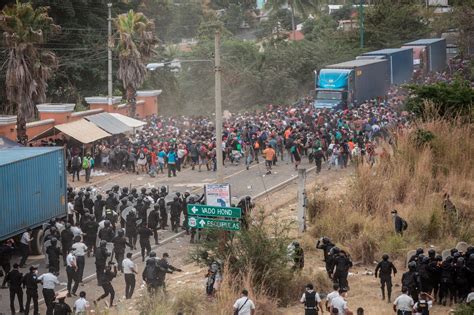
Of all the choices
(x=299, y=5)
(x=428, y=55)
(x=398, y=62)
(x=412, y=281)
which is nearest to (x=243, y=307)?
(x=412, y=281)

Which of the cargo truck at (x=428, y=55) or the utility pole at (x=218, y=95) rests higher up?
the cargo truck at (x=428, y=55)

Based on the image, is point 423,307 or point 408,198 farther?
point 408,198

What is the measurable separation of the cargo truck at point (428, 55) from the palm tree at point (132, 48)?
64.9ft

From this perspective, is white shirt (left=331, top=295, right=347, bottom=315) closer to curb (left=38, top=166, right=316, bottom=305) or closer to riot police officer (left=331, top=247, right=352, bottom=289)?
riot police officer (left=331, top=247, right=352, bottom=289)

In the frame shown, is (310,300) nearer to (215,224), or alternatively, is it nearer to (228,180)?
(215,224)

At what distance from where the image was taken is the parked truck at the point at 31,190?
78.7ft

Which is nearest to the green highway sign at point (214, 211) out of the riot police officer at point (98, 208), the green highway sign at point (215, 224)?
the green highway sign at point (215, 224)

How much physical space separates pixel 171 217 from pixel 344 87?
864 inches

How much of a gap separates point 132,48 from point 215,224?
28.6m

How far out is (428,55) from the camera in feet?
202

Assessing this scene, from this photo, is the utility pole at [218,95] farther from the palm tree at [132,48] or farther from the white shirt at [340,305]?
the palm tree at [132,48]

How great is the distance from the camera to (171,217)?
28281 millimetres

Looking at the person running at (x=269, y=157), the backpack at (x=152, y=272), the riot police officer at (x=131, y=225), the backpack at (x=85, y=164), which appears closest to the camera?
the backpack at (x=152, y=272)

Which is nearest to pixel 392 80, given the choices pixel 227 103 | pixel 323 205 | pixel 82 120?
pixel 227 103
